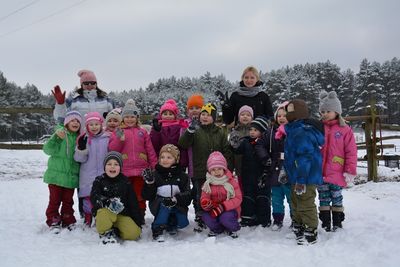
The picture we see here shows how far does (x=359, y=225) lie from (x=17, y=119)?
45.3 metres

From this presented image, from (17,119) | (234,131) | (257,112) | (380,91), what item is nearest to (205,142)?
(234,131)

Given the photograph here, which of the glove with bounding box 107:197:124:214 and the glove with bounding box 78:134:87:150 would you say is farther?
the glove with bounding box 78:134:87:150

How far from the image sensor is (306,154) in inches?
171

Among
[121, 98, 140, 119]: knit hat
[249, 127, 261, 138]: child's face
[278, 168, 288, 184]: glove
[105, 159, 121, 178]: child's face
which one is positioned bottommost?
[278, 168, 288, 184]: glove

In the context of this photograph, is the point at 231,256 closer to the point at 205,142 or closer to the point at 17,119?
the point at 205,142

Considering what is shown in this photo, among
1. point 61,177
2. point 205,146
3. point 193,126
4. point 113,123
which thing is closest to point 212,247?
point 205,146

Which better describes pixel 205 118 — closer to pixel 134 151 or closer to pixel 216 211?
pixel 134 151

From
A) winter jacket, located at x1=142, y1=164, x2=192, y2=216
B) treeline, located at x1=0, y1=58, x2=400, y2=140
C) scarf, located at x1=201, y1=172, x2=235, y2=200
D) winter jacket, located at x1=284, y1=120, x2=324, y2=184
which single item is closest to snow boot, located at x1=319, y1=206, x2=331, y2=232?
winter jacket, located at x1=284, y1=120, x2=324, y2=184

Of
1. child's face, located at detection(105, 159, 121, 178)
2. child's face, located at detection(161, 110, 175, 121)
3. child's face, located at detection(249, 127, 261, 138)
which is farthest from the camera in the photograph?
child's face, located at detection(161, 110, 175, 121)

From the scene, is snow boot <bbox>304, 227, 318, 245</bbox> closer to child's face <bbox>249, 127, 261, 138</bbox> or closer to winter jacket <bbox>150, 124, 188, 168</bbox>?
child's face <bbox>249, 127, 261, 138</bbox>

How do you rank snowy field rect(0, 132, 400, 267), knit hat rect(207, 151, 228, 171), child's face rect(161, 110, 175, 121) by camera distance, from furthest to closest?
child's face rect(161, 110, 175, 121) → knit hat rect(207, 151, 228, 171) → snowy field rect(0, 132, 400, 267)

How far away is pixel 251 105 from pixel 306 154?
135cm

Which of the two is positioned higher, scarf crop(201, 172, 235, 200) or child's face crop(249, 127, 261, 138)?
child's face crop(249, 127, 261, 138)

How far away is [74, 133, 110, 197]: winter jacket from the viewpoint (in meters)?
4.91
